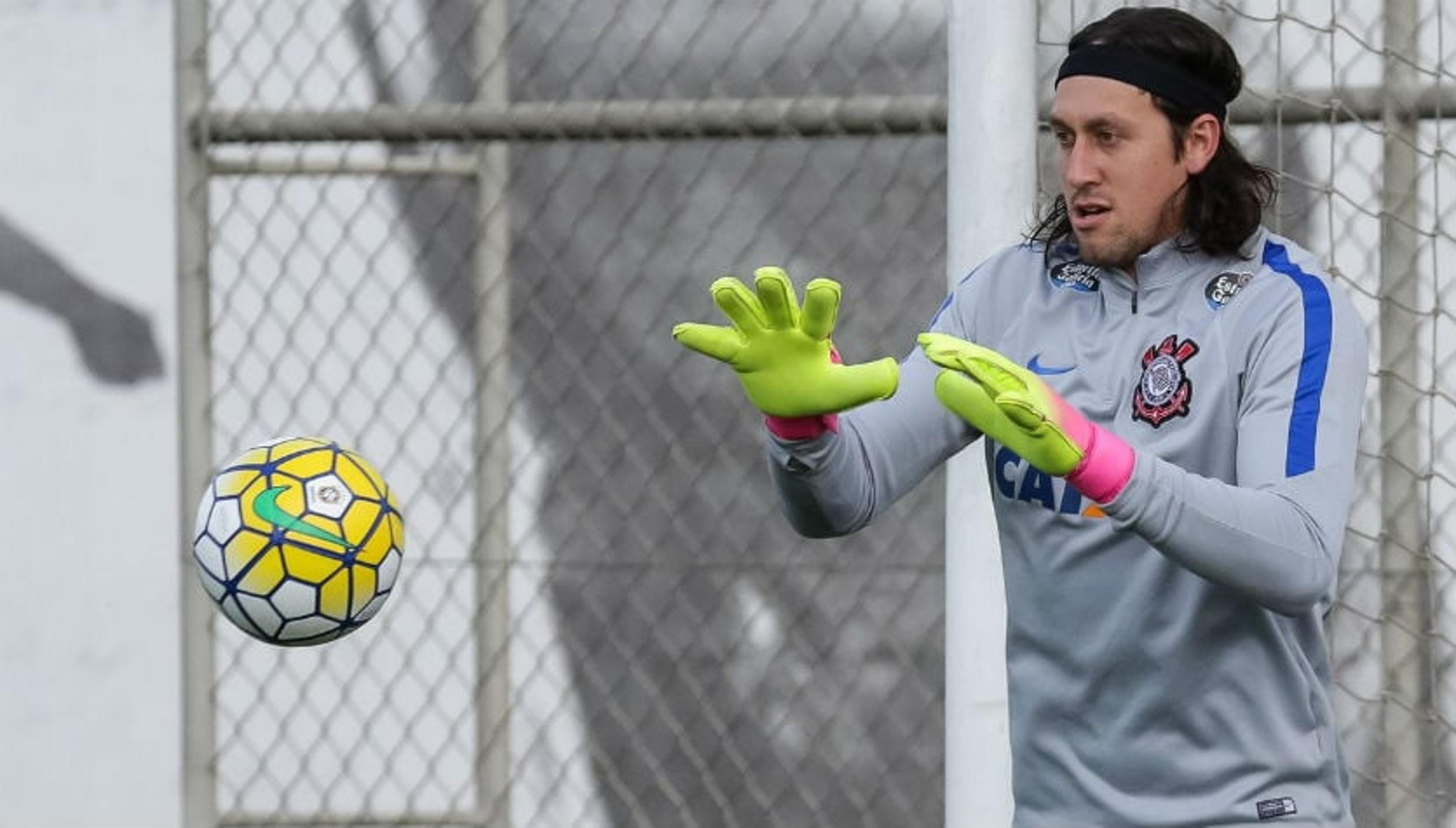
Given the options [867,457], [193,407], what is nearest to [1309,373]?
[867,457]

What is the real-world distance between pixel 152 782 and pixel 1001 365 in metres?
2.57

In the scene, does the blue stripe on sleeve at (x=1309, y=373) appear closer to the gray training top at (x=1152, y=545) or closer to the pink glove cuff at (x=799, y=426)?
the gray training top at (x=1152, y=545)

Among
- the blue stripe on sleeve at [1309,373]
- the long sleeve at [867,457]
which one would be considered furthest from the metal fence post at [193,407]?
the blue stripe on sleeve at [1309,373]

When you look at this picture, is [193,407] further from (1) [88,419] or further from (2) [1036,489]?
(2) [1036,489]

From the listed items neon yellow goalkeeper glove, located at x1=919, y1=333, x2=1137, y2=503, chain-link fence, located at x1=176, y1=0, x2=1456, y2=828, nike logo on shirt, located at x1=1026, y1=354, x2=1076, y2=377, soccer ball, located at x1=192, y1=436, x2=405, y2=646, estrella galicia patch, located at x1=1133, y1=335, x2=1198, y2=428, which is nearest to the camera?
neon yellow goalkeeper glove, located at x1=919, y1=333, x2=1137, y2=503

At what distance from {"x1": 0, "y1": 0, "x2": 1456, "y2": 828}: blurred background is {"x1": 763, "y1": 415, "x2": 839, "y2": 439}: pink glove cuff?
1752 millimetres

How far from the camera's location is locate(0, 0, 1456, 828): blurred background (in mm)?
4109

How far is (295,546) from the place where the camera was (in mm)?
3143

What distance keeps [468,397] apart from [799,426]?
1.95 meters

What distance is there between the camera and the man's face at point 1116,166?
2.41 meters

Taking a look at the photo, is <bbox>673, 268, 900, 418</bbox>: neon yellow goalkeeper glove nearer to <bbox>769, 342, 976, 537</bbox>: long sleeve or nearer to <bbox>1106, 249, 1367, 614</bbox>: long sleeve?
<bbox>769, 342, 976, 537</bbox>: long sleeve

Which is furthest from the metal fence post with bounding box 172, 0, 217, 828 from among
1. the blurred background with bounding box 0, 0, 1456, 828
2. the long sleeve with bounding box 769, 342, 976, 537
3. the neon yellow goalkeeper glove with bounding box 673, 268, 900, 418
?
the neon yellow goalkeeper glove with bounding box 673, 268, 900, 418

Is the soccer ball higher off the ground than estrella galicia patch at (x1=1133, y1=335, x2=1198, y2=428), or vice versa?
estrella galicia patch at (x1=1133, y1=335, x2=1198, y2=428)

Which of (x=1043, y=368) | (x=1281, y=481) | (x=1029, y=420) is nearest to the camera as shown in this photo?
(x=1029, y=420)
